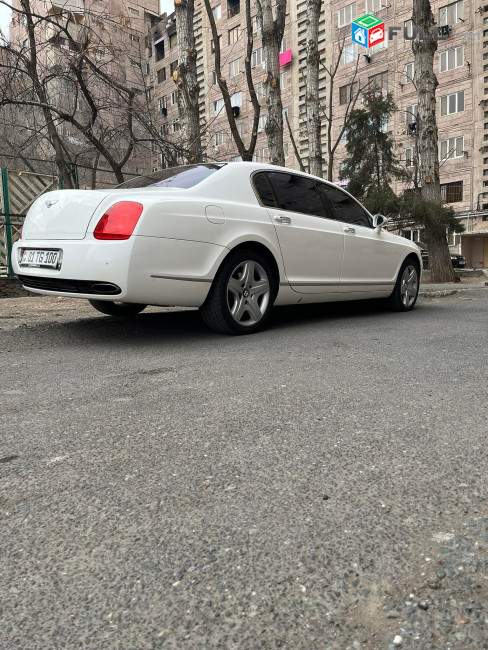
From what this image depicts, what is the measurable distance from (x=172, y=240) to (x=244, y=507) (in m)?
2.91

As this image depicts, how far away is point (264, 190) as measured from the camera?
518cm

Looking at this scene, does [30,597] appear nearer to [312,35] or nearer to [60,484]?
[60,484]

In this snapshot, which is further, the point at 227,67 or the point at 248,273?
the point at 227,67

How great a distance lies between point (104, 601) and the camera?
4.08 ft

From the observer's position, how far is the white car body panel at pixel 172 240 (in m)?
4.14

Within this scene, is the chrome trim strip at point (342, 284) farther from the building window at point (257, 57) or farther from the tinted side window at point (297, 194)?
the building window at point (257, 57)

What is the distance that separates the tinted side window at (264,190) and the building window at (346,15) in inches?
1474

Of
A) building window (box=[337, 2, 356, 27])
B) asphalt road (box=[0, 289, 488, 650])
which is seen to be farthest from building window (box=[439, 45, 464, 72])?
asphalt road (box=[0, 289, 488, 650])

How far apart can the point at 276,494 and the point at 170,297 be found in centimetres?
280

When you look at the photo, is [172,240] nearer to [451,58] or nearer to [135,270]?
[135,270]

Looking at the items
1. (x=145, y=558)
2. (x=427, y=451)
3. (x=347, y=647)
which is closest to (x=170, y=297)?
(x=427, y=451)

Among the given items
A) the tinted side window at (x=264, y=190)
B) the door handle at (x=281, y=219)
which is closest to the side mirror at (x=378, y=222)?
the door handle at (x=281, y=219)

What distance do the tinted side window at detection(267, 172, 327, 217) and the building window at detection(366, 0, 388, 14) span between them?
36.3 meters

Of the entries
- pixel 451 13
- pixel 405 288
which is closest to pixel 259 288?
pixel 405 288
